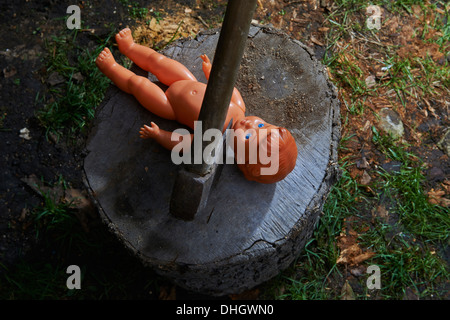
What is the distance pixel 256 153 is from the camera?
2.25m

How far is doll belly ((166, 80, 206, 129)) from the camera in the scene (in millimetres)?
2422

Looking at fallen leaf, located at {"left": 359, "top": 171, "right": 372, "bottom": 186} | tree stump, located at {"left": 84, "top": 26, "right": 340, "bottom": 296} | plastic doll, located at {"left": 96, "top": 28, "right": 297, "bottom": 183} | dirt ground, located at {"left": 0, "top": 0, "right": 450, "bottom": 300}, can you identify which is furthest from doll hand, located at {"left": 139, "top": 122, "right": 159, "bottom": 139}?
fallen leaf, located at {"left": 359, "top": 171, "right": 372, "bottom": 186}

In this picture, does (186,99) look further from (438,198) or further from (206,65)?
(438,198)

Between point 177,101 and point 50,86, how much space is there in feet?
6.02

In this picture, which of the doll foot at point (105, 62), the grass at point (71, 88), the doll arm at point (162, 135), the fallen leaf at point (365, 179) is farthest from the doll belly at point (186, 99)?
the fallen leaf at point (365, 179)

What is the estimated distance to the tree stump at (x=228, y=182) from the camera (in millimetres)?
2348

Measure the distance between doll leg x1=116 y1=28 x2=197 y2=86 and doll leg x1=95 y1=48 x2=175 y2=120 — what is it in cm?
10

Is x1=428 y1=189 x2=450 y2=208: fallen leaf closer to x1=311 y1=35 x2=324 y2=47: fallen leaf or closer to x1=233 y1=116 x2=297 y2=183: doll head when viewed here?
x1=311 y1=35 x2=324 y2=47: fallen leaf

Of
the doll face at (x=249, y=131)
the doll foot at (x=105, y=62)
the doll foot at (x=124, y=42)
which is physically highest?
the doll foot at (x=124, y=42)

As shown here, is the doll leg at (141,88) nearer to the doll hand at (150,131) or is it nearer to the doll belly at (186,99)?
the doll belly at (186,99)

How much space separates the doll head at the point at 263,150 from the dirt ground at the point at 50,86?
151 centimetres

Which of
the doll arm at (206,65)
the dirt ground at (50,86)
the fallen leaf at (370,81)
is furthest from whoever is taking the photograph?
the fallen leaf at (370,81)

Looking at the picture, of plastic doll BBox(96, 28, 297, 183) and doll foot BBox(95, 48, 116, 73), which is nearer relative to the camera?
plastic doll BBox(96, 28, 297, 183)

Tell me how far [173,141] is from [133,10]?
2.22m
